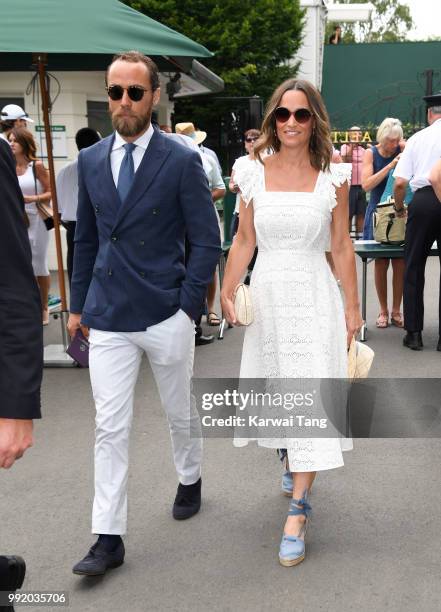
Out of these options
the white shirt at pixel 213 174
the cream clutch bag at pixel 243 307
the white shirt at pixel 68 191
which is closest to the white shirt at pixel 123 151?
the cream clutch bag at pixel 243 307

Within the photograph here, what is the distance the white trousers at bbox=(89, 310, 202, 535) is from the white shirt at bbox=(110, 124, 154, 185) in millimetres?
682

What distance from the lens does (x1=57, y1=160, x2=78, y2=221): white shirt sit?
708cm

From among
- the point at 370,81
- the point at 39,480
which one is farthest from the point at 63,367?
the point at 370,81

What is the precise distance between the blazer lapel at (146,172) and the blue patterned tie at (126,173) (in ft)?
0.14

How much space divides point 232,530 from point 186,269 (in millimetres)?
1268

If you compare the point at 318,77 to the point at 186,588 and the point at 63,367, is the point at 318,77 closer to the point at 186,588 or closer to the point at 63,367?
the point at 63,367

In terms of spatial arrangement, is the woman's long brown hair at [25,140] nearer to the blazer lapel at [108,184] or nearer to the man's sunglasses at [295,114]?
the blazer lapel at [108,184]

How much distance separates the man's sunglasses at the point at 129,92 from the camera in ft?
11.6

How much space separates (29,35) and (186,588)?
420 cm

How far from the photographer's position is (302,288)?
3738 millimetres

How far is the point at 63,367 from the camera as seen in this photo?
24.3 ft

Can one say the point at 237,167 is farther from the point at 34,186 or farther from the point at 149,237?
the point at 34,186

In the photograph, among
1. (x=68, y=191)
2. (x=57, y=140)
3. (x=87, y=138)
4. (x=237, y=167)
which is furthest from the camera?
(x=57, y=140)

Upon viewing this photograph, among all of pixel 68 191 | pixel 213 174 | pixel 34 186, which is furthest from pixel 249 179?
pixel 34 186
